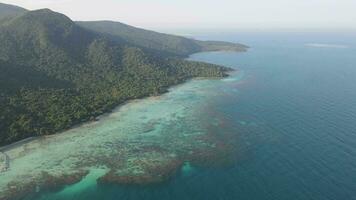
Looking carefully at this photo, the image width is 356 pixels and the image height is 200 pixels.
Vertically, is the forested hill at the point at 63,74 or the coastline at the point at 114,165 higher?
the forested hill at the point at 63,74

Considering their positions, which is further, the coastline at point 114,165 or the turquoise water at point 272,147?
the coastline at point 114,165

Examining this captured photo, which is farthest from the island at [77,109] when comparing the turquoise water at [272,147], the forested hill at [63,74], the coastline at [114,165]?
the turquoise water at [272,147]

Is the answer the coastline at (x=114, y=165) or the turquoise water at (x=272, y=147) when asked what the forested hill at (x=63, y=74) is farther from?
the turquoise water at (x=272, y=147)

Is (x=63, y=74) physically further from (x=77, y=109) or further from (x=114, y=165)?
(x=114, y=165)

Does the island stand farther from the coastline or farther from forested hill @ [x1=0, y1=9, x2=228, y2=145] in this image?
forested hill @ [x1=0, y1=9, x2=228, y2=145]

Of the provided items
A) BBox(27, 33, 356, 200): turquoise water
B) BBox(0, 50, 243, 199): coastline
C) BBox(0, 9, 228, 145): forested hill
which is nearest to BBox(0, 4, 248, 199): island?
BBox(0, 50, 243, 199): coastline

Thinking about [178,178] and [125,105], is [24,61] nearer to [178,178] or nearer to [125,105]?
[125,105]
